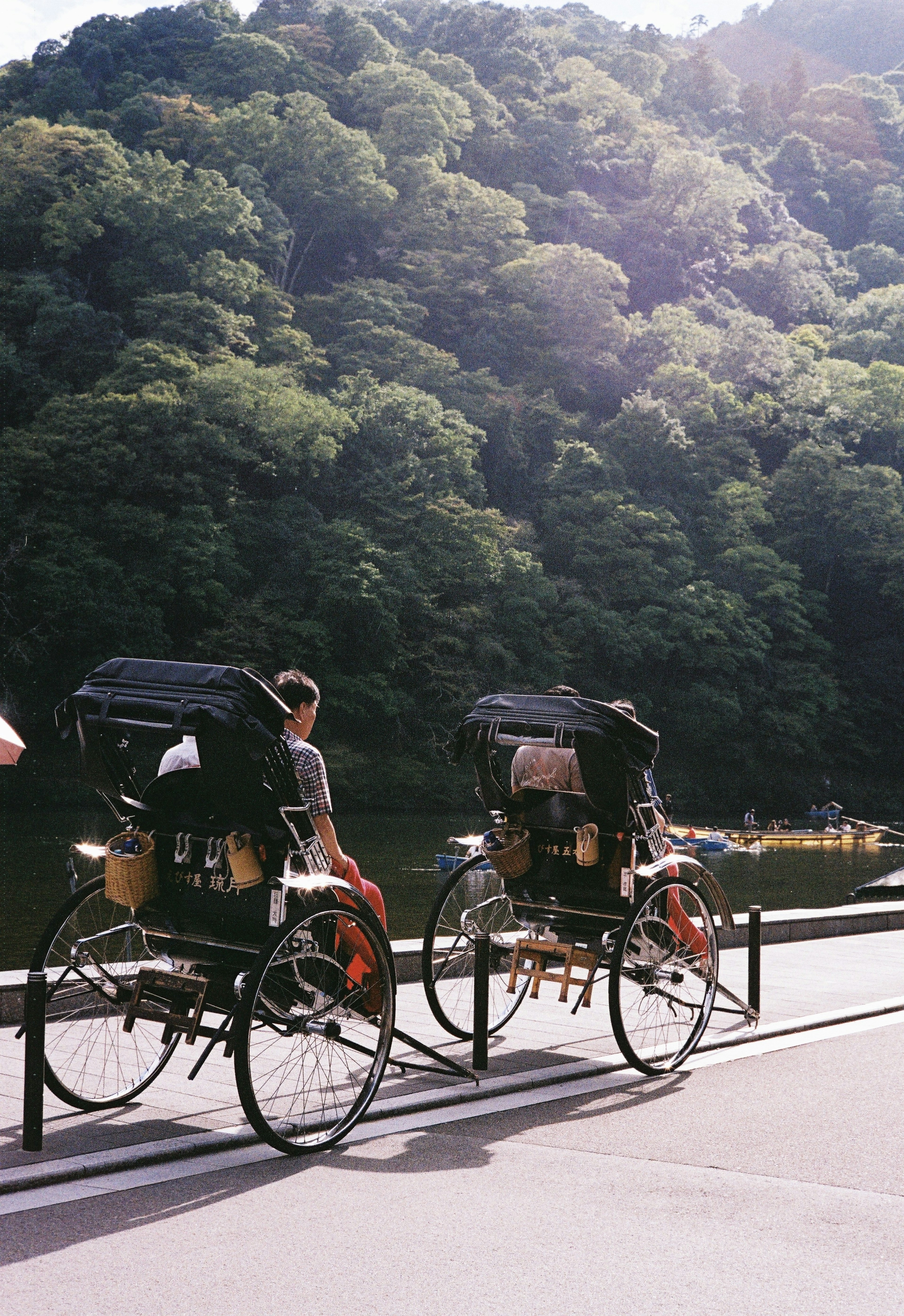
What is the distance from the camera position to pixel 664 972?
7.07 metres

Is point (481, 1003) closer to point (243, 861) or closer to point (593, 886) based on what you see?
point (593, 886)

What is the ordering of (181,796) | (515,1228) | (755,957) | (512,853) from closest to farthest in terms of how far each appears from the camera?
(515,1228), (181,796), (512,853), (755,957)

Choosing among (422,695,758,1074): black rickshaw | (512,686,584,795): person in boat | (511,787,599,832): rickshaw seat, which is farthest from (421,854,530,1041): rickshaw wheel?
(512,686,584,795): person in boat

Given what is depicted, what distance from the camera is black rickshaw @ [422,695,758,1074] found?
6.77 metres

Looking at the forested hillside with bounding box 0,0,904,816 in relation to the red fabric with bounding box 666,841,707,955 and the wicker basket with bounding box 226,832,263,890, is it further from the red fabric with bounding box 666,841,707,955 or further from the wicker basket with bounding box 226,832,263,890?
the wicker basket with bounding box 226,832,263,890

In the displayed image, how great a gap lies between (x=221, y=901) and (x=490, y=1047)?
2.50m

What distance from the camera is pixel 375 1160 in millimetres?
5305

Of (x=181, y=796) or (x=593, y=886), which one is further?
(x=593, y=886)

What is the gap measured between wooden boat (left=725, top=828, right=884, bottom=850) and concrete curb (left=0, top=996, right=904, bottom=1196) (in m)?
34.3

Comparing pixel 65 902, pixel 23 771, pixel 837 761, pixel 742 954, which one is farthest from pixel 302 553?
pixel 65 902

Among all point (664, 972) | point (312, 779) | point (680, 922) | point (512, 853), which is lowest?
point (664, 972)

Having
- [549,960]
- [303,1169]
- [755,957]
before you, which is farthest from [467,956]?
[303,1169]

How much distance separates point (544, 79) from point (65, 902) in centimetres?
10726

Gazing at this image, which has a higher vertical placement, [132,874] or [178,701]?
[178,701]
